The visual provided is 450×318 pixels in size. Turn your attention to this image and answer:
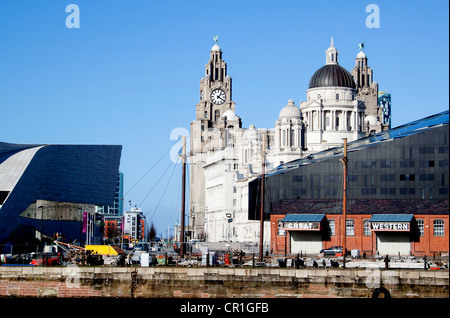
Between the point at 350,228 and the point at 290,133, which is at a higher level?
the point at 290,133

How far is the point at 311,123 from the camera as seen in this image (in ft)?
522

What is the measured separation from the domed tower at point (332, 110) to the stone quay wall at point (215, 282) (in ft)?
328

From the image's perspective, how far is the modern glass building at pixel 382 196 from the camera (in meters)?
88.3

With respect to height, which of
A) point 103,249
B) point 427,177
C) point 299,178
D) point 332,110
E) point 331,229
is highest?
point 332,110

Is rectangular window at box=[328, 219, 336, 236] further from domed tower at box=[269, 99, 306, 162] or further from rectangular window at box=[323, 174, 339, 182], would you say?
domed tower at box=[269, 99, 306, 162]

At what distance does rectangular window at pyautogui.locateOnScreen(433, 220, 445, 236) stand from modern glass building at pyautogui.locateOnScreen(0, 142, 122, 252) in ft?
158

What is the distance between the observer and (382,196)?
308ft

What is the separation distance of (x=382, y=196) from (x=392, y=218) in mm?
4900

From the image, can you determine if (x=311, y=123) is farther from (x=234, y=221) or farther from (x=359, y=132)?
(x=234, y=221)

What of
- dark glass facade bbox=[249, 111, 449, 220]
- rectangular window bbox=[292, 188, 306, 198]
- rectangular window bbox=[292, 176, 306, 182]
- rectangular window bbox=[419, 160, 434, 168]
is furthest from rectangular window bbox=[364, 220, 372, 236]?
rectangular window bbox=[292, 176, 306, 182]

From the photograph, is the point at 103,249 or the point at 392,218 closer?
the point at 103,249

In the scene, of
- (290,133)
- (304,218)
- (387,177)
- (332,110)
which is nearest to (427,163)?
(387,177)

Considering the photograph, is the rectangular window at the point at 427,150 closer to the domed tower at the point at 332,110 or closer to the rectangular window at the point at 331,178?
the rectangular window at the point at 331,178

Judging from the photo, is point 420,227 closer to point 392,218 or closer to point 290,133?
point 392,218
